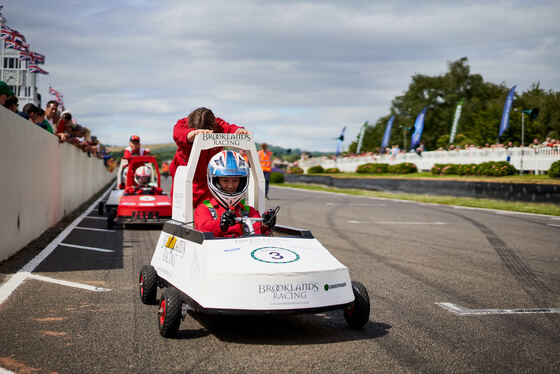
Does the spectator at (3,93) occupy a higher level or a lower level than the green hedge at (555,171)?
higher

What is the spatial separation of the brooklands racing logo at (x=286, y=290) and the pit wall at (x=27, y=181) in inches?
192

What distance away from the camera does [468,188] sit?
22531 mm

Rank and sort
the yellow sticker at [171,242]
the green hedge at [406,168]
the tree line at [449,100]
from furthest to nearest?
the tree line at [449,100]
the green hedge at [406,168]
the yellow sticker at [171,242]

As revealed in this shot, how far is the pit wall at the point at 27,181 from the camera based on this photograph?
306 inches

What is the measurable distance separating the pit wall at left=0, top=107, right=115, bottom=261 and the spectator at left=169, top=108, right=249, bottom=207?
2.64m

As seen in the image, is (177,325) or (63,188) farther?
(63,188)

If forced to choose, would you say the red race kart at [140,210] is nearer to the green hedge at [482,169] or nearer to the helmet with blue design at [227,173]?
the helmet with blue design at [227,173]

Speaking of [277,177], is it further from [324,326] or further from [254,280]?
[254,280]

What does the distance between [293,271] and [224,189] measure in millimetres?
1426

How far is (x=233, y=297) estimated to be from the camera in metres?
4.08

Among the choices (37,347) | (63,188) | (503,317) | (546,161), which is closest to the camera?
(37,347)

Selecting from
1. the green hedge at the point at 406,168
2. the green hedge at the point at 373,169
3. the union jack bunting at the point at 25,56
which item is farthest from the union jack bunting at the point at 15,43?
the green hedge at the point at 373,169

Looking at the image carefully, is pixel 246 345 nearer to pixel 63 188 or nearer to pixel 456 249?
pixel 456 249

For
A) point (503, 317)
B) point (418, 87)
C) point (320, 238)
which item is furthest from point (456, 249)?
point (418, 87)
